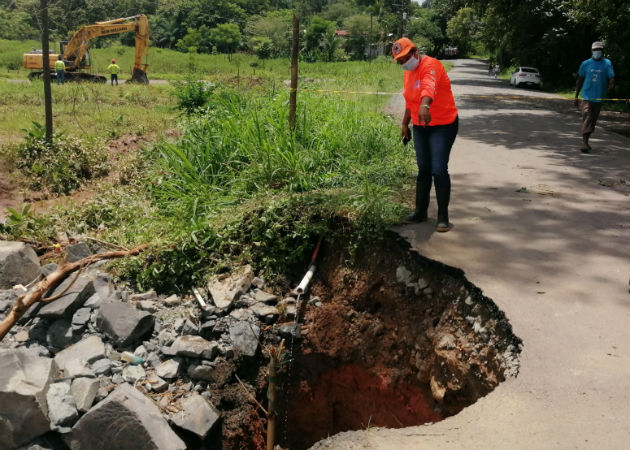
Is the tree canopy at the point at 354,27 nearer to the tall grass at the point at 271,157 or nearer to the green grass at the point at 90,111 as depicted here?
the green grass at the point at 90,111

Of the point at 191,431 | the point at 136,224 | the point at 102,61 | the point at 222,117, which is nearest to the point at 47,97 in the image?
the point at 222,117

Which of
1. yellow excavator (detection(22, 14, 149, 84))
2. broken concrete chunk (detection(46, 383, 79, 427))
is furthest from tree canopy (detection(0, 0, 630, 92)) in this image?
broken concrete chunk (detection(46, 383, 79, 427))

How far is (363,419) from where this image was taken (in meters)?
5.10

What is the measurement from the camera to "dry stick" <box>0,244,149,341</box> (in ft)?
15.6

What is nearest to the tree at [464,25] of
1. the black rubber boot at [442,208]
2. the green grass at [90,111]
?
the green grass at [90,111]

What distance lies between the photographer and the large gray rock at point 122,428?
Answer: 154 inches

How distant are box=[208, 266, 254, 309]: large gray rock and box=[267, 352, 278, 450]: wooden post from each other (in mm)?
715

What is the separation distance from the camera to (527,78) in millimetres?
28688

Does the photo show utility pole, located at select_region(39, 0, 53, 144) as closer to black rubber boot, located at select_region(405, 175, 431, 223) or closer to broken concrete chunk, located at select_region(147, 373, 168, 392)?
broken concrete chunk, located at select_region(147, 373, 168, 392)

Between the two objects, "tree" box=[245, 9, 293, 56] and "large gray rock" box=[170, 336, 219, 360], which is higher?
"tree" box=[245, 9, 293, 56]

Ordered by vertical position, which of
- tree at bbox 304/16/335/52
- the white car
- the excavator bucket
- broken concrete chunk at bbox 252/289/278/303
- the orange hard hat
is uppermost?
tree at bbox 304/16/335/52

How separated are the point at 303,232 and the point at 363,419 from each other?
6.10 ft

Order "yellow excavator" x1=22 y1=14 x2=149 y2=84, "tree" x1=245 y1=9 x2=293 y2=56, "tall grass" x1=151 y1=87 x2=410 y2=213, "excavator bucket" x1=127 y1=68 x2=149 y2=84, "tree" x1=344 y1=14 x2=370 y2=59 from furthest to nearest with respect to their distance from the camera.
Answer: "tree" x1=344 y1=14 x2=370 y2=59, "excavator bucket" x1=127 y1=68 x2=149 y2=84, "tree" x1=245 y1=9 x2=293 y2=56, "yellow excavator" x1=22 y1=14 x2=149 y2=84, "tall grass" x1=151 y1=87 x2=410 y2=213

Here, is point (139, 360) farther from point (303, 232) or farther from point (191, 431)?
point (303, 232)
